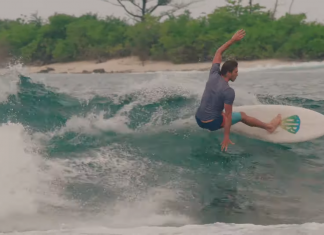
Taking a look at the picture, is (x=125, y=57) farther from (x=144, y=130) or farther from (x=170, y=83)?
(x=144, y=130)

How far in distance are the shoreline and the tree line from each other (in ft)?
1.63

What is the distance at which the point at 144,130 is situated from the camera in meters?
8.00

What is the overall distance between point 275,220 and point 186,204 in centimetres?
93

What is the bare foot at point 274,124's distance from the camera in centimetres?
696

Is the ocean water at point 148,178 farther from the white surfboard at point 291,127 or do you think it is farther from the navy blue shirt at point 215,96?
the navy blue shirt at point 215,96

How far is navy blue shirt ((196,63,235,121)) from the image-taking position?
6.19 m

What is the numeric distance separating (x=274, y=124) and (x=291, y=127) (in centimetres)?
25

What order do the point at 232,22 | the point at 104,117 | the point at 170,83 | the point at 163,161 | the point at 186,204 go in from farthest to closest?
1. the point at 232,22
2. the point at 170,83
3. the point at 104,117
4. the point at 163,161
5. the point at 186,204

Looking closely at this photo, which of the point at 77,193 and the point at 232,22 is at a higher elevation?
the point at 232,22

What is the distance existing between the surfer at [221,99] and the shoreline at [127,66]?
68.2 feet

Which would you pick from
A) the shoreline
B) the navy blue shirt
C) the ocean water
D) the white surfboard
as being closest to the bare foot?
the white surfboard

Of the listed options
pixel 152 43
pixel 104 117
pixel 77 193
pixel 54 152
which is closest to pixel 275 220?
pixel 77 193

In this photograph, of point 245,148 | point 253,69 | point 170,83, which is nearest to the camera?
point 245,148

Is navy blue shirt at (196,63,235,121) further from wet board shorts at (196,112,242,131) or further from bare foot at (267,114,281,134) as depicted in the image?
bare foot at (267,114,281,134)
